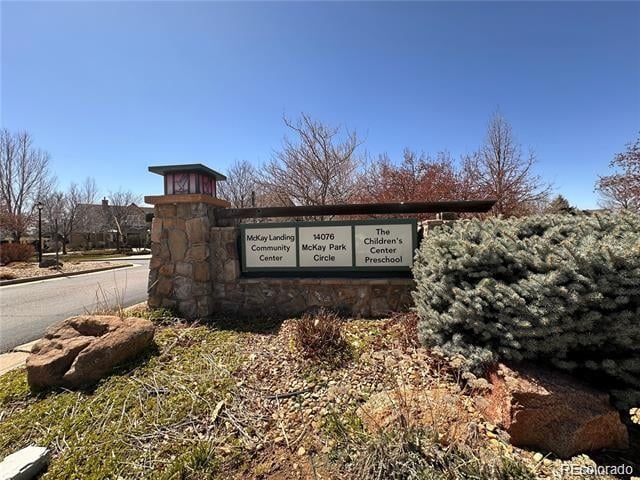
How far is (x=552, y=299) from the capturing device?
208cm

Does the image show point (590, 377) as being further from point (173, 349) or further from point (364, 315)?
point (173, 349)

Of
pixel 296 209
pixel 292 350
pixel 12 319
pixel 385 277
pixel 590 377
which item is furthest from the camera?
pixel 12 319

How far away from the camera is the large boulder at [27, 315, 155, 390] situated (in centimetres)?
285

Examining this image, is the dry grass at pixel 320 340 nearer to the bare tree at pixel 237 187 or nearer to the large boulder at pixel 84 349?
the large boulder at pixel 84 349

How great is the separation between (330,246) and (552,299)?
116 inches

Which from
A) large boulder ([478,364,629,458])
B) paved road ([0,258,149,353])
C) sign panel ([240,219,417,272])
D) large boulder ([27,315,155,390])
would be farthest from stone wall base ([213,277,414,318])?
large boulder ([478,364,629,458])

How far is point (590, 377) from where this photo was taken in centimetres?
219

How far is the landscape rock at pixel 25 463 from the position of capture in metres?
1.87

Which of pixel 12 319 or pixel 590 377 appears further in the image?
pixel 12 319

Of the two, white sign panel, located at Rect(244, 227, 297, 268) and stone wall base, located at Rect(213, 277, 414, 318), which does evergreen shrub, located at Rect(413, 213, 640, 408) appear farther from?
white sign panel, located at Rect(244, 227, 297, 268)

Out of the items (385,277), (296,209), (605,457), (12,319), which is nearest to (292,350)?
(385,277)

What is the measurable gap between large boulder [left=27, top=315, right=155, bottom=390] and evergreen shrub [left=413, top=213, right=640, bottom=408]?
10.9 ft

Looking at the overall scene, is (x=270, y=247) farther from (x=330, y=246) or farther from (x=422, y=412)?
(x=422, y=412)

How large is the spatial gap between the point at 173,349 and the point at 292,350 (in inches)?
60.0
